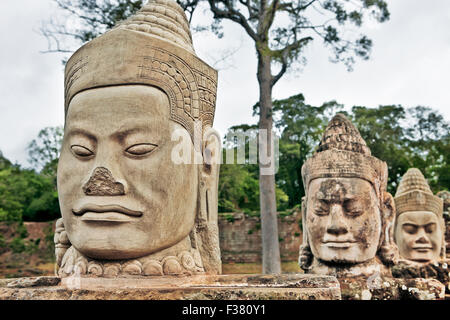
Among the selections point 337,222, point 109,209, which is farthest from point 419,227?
point 109,209

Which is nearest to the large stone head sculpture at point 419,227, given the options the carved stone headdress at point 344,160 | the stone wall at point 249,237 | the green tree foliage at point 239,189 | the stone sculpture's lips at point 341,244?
the carved stone headdress at point 344,160

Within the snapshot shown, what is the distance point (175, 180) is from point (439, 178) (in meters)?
19.3

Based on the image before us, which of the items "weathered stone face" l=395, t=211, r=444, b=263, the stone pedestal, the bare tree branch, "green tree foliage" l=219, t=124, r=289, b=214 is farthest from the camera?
"green tree foliage" l=219, t=124, r=289, b=214

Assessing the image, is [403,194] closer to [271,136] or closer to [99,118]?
[271,136]

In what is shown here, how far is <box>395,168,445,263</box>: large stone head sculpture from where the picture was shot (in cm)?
693

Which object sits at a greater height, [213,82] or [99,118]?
[213,82]

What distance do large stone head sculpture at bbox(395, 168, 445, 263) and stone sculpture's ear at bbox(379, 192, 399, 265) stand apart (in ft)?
6.47

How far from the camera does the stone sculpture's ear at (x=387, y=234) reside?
519cm

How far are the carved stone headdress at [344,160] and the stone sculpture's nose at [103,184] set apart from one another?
306 cm

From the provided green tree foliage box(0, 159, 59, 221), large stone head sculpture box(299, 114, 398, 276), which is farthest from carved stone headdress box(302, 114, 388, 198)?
green tree foliage box(0, 159, 59, 221)

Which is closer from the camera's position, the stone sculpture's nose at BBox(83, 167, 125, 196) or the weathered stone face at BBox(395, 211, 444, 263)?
the stone sculpture's nose at BBox(83, 167, 125, 196)

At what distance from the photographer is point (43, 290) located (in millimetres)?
2242

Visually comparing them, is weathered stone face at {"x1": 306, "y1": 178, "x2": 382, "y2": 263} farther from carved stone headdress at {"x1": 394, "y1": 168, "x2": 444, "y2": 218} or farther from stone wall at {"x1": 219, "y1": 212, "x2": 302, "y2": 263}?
stone wall at {"x1": 219, "y1": 212, "x2": 302, "y2": 263}
